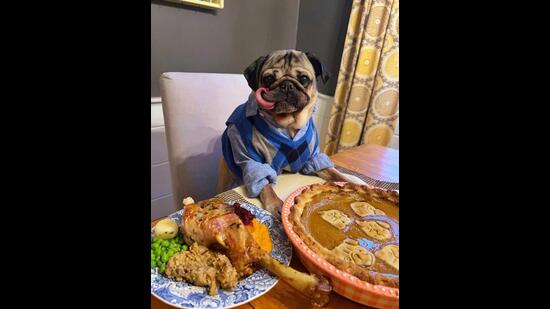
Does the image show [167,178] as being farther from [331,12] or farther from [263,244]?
[331,12]

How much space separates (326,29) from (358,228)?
76.4 inches

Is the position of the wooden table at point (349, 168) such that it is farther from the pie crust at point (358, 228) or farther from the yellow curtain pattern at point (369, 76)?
the yellow curtain pattern at point (369, 76)

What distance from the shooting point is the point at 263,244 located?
1.87 feet

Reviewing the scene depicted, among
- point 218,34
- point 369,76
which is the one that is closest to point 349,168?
point 369,76

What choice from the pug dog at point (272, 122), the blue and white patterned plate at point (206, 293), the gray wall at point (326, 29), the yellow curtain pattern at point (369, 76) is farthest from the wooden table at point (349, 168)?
the gray wall at point (326, 29)

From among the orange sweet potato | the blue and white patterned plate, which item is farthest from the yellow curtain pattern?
the blue and white patterned plate

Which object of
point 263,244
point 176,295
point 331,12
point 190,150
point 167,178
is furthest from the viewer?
point 331,12

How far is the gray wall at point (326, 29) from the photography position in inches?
82.4

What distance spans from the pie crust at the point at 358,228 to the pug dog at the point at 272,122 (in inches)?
5.6

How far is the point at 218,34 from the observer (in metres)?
1.78

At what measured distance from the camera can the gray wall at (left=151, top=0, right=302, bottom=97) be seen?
4.95 ft
